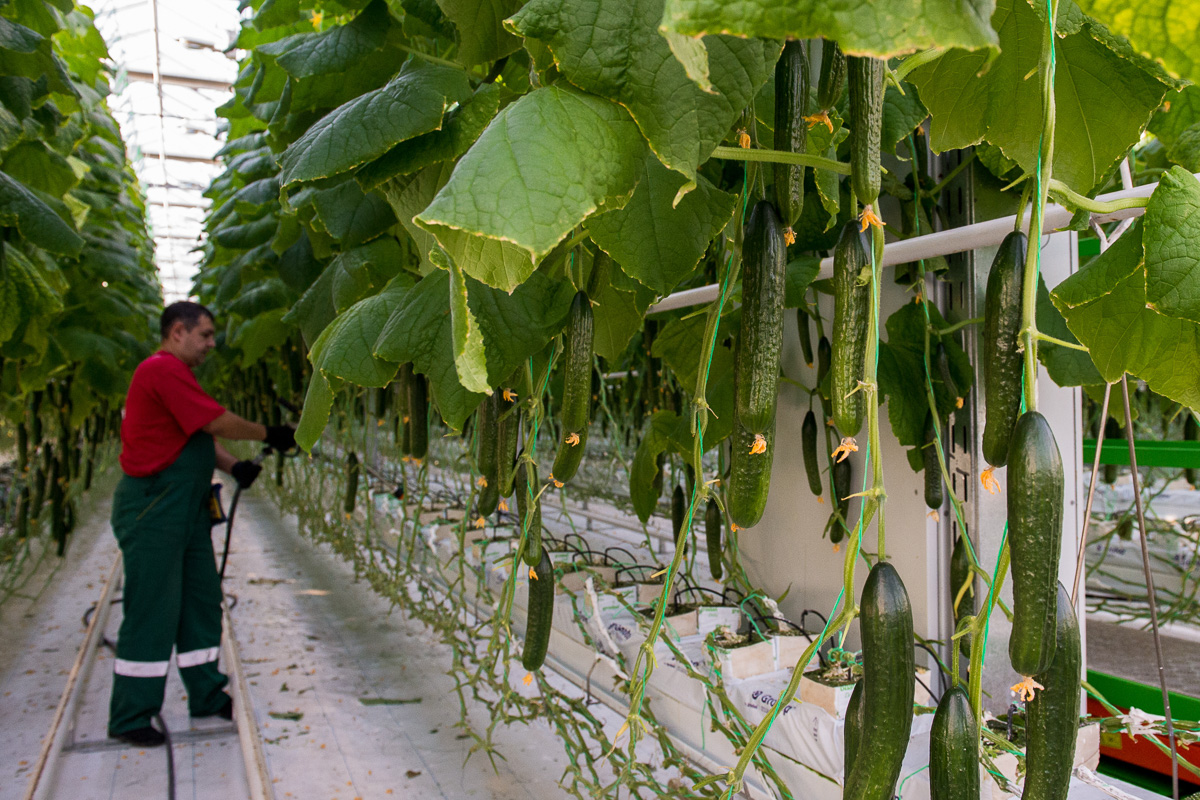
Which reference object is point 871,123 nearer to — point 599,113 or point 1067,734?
point 599,113

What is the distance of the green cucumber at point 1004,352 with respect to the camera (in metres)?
0.36

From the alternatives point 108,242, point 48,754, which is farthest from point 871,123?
point 108,242

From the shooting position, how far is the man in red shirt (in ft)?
8.77

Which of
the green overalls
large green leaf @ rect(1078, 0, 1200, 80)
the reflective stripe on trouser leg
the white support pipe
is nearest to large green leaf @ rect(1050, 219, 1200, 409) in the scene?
the white support pipe

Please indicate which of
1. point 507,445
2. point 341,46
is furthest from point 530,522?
point 341,46

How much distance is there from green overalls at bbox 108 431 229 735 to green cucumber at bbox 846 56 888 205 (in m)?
2.93

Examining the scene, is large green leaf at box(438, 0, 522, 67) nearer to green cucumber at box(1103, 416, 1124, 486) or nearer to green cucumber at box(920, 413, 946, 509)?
green cucumber at box(920, 413, 946, 509)

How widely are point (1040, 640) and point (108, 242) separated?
11.7 feet

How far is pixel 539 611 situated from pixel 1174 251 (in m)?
0.53

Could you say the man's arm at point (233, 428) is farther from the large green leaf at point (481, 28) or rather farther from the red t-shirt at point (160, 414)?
the large green leaf at point (481, 28)

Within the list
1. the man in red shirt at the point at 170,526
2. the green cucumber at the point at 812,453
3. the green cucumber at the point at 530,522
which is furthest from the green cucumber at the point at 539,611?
the man in red shirt at the point at 170,526

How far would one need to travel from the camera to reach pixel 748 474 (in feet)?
1.48

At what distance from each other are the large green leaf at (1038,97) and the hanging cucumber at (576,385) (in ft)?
0.96

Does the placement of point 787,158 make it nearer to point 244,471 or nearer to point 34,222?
point 34,222
